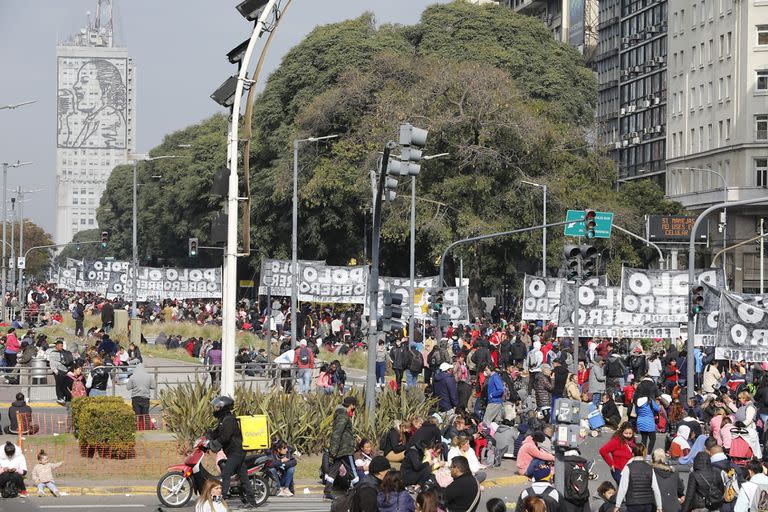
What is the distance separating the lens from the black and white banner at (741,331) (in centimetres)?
2770

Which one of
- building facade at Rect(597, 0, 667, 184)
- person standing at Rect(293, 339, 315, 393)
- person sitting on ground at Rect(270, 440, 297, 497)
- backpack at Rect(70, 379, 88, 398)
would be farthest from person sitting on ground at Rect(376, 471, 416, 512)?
building facade at Rect(597, 0, 667, 184)

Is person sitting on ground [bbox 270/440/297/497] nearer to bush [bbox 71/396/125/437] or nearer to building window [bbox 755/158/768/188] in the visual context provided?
bush [bbox 71/396/125/437]

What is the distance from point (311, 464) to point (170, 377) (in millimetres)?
14514

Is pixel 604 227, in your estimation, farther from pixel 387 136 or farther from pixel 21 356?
pixel 21 356

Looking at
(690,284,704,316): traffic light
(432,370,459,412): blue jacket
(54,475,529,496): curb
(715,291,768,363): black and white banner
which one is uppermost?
(690,284,704,316): traffic light

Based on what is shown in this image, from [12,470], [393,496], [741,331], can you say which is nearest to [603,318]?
[741,331]

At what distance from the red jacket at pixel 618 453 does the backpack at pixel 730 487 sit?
1.28 meters

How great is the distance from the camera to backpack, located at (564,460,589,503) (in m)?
15.1

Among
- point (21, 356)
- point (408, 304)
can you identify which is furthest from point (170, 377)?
point (408, 304)

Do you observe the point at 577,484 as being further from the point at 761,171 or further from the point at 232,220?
the point at 761,171

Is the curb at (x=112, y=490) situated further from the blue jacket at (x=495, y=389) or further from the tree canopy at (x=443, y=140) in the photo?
the tree canopy at (x=443, y=140)

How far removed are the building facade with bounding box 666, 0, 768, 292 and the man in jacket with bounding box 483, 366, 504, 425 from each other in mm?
48432

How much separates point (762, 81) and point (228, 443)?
6447cm

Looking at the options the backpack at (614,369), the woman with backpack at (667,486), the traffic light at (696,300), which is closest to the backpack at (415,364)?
the backpack at (614,369)
